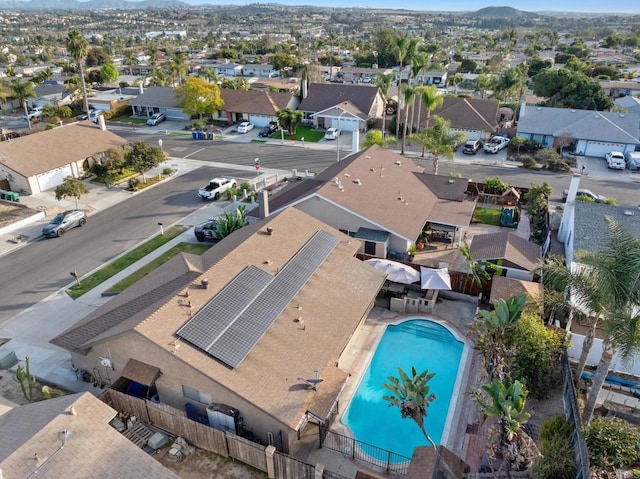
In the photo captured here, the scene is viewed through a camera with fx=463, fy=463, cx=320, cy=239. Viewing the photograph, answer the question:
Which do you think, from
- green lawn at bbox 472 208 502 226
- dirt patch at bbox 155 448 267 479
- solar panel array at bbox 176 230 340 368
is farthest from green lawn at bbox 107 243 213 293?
green lawn at bbox 472 208 502 226

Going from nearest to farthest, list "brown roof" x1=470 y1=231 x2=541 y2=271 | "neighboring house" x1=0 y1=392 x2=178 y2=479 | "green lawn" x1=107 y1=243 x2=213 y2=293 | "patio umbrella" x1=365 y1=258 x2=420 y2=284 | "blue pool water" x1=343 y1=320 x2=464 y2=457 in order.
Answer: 1. "neighboring house" x1=0 y1=392 x2=178 y2=479
2. "blue pool water" x1=343 y1=320 x2=464 y2=457
3. "patio umbrella" x1=365 y1=258 x2=420 y2=284
4. "brown roof" x1=470 y1=231 x2=541 y2=271
5. "green lawn" x1=107 y1=243 x2=213 y2=293

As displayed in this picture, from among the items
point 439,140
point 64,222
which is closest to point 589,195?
point 439,140

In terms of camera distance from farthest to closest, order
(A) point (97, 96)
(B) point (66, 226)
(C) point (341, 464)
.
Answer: (A) point (97, 96) < (B) point (66, 226) < (C) point (341, 464)

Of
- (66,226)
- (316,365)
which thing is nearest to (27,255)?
(66,226)

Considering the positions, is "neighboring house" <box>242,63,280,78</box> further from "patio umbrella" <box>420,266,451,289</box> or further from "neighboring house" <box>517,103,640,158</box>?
"patio umbrella" <box>420,266,451,289</box>

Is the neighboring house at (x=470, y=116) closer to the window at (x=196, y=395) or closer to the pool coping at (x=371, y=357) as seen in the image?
the pool coping at (x=371, y=357)

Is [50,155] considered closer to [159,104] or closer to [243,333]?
[159,104]

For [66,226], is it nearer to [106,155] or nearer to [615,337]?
[106,155]
